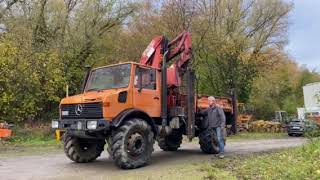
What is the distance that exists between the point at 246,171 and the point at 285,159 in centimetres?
164

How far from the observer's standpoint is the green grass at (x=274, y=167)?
10172mm

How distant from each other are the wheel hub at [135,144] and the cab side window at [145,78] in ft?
Answer: 4.77

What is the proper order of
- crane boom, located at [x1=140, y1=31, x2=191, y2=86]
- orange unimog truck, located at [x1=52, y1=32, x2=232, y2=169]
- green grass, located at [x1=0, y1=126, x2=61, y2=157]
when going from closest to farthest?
orange unimog truck, located at [x1=52, y1=32, x2=232, y2=169], crane boom, located at [x1=140, y1=31, x2=191, y2=86], green grass, located at [x1=0, y1=126, x2=61, y2=157]

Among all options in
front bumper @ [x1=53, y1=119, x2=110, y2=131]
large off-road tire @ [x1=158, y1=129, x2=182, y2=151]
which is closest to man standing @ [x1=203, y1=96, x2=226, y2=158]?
large off-road tire @ [x1=158, y1=129, x2=182, y2=151]

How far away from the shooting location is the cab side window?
14.5 m

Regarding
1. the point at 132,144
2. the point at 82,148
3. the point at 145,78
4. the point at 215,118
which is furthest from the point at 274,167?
the point at 82,148

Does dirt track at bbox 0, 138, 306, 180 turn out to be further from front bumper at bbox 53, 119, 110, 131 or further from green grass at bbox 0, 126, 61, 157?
green grass at bbox 0, 126, 61, 157

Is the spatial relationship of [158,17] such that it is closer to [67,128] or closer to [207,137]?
[207,137]

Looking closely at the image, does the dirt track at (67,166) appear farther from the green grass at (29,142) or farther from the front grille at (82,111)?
the green grass at (29,142)

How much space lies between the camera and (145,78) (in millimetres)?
14742

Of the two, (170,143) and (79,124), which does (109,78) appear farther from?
(170,143)

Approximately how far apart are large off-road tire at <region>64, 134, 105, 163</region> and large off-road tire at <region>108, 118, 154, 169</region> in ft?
5.26

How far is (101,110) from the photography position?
13531 mm

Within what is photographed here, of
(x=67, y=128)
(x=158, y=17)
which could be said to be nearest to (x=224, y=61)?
(x=158, y=17)
